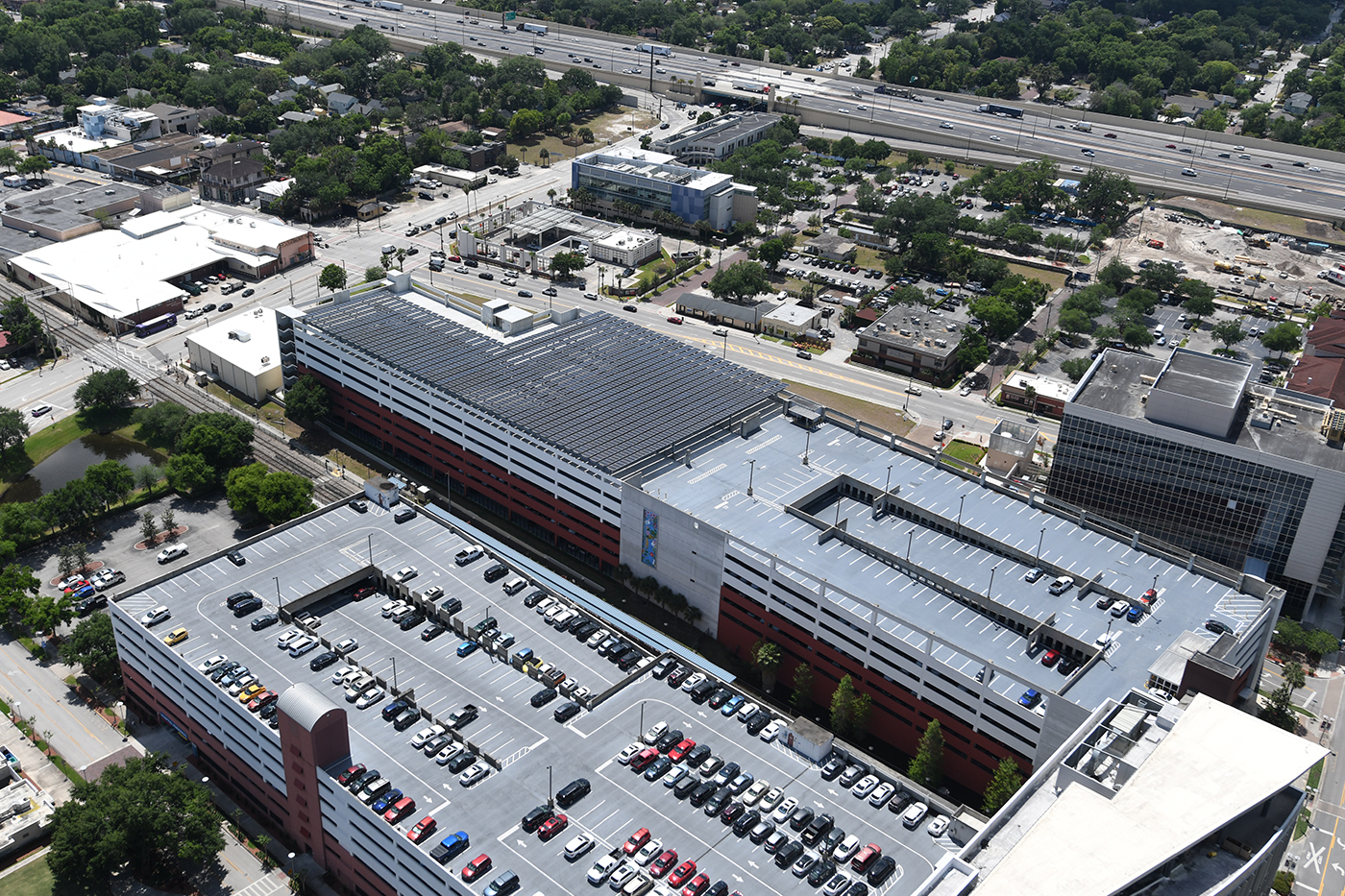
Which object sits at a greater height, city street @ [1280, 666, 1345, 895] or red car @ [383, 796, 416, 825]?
red car @ [383, 796, 416, 825]

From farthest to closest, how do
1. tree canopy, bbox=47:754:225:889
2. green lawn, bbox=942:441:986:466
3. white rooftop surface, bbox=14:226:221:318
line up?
white rooftop surface, bbox=14:226:221:318 → green lawn, bbox=942:441:986:466 → tree canopy, bbox=47:754:225:889

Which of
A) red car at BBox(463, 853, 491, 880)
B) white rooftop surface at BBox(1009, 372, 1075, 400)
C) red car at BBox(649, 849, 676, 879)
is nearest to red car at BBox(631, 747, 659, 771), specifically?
red car at BBox(649, 849, 676, 879)

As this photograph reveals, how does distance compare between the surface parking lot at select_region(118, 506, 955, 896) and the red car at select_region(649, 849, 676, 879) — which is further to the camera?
the surface parking lot at select_region(118, 506, 955, 896)

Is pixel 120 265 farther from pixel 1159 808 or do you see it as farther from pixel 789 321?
pixel 1159 808

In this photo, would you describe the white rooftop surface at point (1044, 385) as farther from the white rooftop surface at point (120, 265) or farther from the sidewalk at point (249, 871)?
the white rooftop surface at point (120, 265)

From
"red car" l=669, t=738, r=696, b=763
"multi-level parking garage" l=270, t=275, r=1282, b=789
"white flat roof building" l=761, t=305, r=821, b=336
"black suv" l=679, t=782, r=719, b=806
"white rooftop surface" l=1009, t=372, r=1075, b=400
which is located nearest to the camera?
"black suv" l=679, t=782, r=719, b=806

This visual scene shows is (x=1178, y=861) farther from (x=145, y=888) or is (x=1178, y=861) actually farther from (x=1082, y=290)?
(x=1082, y=290)

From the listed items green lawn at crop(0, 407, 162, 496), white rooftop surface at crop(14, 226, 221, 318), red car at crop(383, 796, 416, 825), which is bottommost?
green lawn at crop(0, 407, 162, 496)

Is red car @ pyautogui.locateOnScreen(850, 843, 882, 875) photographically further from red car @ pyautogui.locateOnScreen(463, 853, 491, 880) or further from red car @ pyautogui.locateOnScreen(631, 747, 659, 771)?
red car @ pyautogui.locateOnScreen(463, 853, 491, 880)
